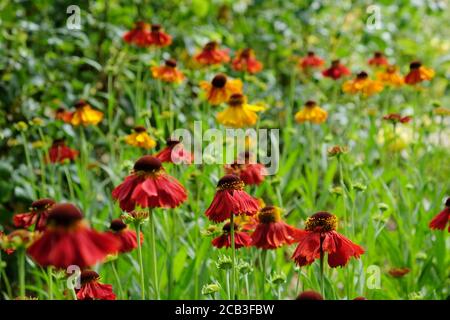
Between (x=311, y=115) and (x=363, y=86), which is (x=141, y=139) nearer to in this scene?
(x=311, y=115)

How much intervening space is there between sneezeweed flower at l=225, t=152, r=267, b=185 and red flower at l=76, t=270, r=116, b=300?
529 mm

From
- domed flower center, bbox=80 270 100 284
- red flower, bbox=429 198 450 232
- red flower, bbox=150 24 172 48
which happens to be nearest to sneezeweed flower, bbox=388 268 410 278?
red flower, bbox=429 198 450 232

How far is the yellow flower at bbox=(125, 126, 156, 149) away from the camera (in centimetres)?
189

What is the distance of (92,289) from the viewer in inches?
48.6

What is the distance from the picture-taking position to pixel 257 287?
62.9 inches

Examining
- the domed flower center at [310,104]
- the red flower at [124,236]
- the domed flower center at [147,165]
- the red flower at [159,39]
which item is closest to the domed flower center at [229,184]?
the domed flower center at [147,165]

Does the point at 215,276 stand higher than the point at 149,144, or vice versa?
the point at 149,144

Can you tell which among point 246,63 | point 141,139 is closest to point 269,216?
point 141,139

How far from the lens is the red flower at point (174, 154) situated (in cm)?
169

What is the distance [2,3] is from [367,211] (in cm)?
168

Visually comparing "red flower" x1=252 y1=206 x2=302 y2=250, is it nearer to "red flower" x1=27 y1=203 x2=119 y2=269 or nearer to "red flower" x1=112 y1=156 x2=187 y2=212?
"red flower" x1=112 y1=156 x2=187 y2=212

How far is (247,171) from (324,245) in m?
0.57

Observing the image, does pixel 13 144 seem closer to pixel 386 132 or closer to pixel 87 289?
pixel 87 289
